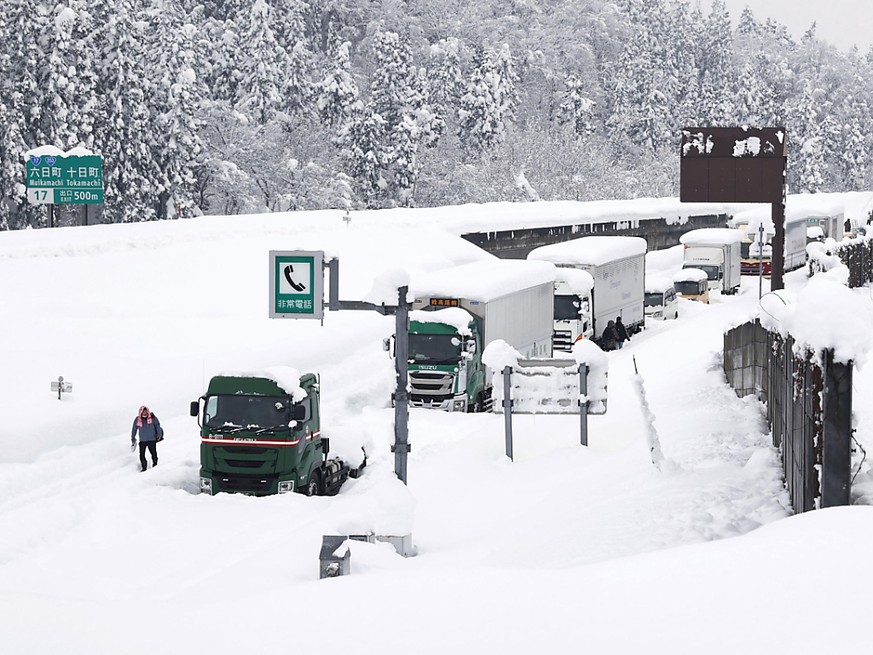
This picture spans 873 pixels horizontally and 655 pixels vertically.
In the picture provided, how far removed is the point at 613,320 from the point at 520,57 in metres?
103

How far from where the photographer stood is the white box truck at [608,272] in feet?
134

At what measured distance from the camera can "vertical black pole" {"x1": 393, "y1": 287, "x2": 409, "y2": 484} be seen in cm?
1636

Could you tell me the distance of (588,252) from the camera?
136 ft

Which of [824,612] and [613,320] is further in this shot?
[613,320]

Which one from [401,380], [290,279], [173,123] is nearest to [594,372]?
[401,380]

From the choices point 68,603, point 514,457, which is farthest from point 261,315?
point 68,603

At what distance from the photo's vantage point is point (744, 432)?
20.0 m

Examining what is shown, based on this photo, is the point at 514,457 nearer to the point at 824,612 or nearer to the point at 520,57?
the point at 824,612

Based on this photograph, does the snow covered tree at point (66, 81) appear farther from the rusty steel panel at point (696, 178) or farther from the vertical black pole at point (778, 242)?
the vertical black pole at point (778, 242)

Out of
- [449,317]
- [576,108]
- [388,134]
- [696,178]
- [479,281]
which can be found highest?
[576,108]

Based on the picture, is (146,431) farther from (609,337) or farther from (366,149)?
(366,149)

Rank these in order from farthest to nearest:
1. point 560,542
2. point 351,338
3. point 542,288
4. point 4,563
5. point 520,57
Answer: point 520,57 < point 351,338 < point 542,288 < point 4,563 < point 560,542

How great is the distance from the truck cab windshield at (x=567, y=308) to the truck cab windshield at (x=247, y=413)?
66.4 feet

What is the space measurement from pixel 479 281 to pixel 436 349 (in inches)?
102
